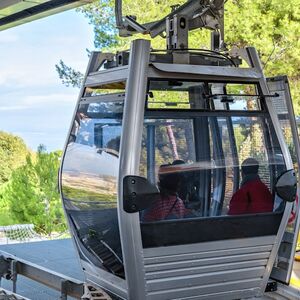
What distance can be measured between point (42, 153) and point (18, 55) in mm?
12038

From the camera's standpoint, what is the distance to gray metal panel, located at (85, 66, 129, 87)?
3.73m

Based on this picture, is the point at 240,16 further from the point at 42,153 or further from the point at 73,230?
the point at 73,230

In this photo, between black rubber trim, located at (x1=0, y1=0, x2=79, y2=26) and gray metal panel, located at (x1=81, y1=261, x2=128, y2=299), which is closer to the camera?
gray metal panel, located at (x1=81, y1=261, x2=128, y2=299)

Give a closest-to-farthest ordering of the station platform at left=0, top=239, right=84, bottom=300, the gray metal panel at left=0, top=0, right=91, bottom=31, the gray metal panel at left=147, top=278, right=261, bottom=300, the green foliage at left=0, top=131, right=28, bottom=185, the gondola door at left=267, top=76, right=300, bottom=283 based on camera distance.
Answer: the gray metal panel at left=147, top=278, right=261, bottom=300 < the gondola door at left=267, top=76, right=300, bottom=283 < the station platform at left=0, top=239, right=84, bottom=300 < the gray metal panel at left=0, top=0, right=91, bottom=31 < the green foliage at left=0, top=131, right=28, bottom=185

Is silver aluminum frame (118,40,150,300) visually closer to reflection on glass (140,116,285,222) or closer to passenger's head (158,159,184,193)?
reflection on glass (140,116,285,222)

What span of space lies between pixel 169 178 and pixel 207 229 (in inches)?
17.4

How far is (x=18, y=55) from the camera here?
2362 cm

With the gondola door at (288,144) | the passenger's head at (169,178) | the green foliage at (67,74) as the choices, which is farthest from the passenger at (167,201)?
the green foliage at (67,74)

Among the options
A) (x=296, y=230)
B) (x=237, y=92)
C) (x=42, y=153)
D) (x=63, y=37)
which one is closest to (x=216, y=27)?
(x=237, y=92)

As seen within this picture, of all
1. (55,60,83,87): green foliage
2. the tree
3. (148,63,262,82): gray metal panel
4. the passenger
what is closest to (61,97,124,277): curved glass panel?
the passenger

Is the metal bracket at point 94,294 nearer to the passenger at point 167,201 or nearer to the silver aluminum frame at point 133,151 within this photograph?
the silver aluminum frame at point 133,151

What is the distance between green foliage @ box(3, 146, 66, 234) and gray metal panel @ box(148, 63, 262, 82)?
27.6ft

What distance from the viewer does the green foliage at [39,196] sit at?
39.6ft

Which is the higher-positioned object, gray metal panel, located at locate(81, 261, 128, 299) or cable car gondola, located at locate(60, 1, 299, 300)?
cable car gondola, located at locate(60, 1, 299, 300)
